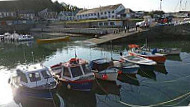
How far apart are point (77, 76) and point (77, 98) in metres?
2.00

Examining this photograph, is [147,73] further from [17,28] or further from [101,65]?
[17,28]

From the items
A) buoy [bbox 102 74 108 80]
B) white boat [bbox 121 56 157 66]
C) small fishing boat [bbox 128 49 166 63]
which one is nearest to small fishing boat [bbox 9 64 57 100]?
buoy [bbox 102 74 108 80]

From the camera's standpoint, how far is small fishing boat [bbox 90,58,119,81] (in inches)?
854

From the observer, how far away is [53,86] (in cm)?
1798

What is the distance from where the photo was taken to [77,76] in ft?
64.1

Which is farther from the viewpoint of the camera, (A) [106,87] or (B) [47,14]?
(B) [47,14]

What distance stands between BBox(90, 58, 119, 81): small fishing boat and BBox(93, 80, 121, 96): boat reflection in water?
490mm

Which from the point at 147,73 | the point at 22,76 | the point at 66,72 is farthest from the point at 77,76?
the point at 147,73

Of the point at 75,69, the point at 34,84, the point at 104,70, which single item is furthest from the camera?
the point at 104,70

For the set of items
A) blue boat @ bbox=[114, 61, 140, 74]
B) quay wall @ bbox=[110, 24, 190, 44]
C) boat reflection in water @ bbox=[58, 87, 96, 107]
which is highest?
quay wall @ bbox=[110, 24, 190, 44]

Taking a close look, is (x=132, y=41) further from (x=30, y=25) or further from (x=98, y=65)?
(x=30, y=25)

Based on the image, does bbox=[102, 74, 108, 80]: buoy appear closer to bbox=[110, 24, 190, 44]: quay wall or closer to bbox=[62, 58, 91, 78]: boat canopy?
bbox=[62, 58, 91, 78]: boat canopy

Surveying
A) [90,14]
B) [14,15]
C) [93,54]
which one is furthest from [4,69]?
[14,15]

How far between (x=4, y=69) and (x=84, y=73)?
17.6 m
